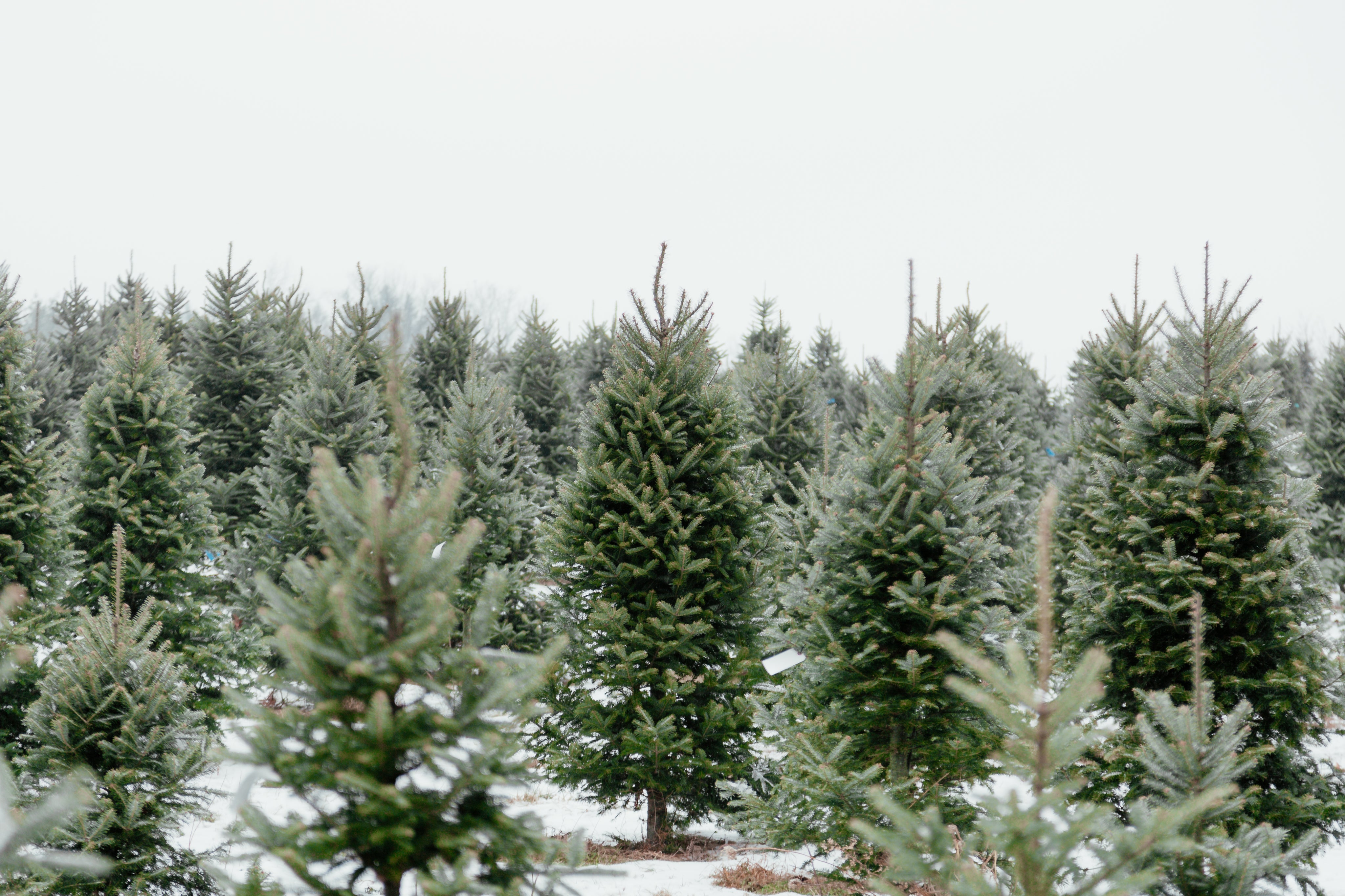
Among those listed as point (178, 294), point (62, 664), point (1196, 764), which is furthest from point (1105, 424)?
point (178, 294)

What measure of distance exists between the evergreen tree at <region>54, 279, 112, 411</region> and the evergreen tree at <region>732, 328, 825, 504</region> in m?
18.0

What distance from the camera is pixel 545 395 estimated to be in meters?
21.8

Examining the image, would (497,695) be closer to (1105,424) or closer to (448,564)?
(448,564)

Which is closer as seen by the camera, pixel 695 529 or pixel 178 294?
pixel 695 529

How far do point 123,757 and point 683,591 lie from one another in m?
4.77

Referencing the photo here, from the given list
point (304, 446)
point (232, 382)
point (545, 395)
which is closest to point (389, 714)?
point (304, 446)

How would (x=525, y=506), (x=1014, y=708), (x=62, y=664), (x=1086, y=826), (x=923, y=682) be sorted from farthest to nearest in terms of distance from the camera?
1. (x=525, y=506)
2. (x=923, y=682)
3. (x=62, y=664)
4. (x=1014, y=708)
5. (x=1086, y=826)

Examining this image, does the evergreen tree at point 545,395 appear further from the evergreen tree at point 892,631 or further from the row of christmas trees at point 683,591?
the evergreen tree at point 892,631

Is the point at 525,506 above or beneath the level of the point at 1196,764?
above

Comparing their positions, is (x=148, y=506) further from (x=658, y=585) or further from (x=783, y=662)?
(x=783, y=662)

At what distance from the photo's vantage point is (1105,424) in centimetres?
1347

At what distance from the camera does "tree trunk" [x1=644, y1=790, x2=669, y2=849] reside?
834 centimetres

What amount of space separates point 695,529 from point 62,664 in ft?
17.6

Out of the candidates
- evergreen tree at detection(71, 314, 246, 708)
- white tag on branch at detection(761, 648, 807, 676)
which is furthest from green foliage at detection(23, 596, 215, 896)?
white tag on branch at detection(761, 648, 807, 676)
